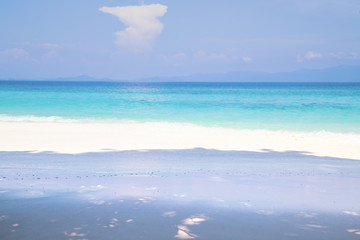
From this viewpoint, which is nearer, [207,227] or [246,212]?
[207,227]

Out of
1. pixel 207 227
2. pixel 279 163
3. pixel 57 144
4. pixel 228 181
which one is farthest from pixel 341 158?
pixel 57 144

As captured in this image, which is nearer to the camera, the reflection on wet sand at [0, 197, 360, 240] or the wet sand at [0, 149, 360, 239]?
the reflection on wet sand at [0, 197, 360, 240]

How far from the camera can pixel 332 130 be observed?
18.1 meters

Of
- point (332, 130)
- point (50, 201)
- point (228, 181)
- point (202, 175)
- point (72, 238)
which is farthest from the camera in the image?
point (332, 130)

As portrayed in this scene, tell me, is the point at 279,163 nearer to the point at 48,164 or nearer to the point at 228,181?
the point at 228,181

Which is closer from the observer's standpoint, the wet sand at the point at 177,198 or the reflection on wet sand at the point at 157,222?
the reflection on wet sand at the point at 157,222

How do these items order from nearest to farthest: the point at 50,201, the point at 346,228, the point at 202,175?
the point at 346,228
the point at 50,201
the point at 202,175

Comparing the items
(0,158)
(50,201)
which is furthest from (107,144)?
(50,201)

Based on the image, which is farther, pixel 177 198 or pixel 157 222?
pixel 177 198

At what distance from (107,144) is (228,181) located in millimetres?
5521

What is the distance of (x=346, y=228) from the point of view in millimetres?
4320

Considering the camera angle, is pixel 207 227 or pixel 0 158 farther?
pixel 0 158

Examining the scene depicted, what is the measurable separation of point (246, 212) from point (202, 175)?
2.28 metres

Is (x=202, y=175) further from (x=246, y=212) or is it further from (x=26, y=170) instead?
(x=26, y=170)
